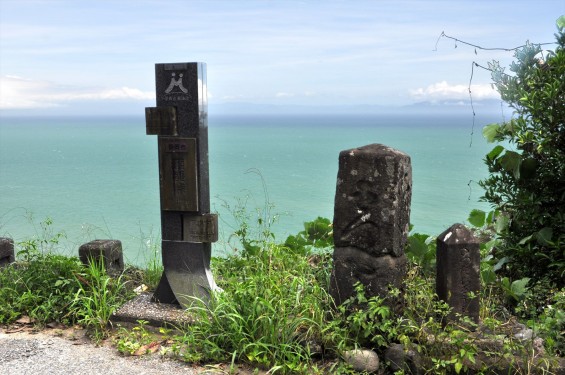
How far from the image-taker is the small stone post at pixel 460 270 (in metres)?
5.15

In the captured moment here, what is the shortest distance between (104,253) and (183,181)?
50.1 inches

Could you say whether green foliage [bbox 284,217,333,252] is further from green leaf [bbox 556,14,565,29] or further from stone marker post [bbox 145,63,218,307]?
green leaf [bbox 556,14,565,29]

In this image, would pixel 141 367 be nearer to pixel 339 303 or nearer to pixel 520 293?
pixel 339 303

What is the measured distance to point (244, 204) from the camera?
6910 millimetres

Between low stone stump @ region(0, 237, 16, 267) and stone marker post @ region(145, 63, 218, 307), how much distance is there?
218cm

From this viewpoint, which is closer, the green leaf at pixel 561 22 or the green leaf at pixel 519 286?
the green leaf at pixel 519 286

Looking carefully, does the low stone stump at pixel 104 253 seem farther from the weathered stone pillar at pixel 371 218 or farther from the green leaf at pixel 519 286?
the green leaf at pixel 519 286

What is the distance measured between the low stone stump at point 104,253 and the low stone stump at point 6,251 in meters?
1.26

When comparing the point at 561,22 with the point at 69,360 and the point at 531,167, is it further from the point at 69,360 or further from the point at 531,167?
the point at 69,360

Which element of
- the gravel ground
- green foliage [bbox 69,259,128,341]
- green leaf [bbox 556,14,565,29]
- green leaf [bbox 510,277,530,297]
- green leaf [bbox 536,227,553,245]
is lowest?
the gravel ground

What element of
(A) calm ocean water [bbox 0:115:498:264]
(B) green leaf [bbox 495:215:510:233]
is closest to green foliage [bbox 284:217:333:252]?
(A) calm ocean water [bbox 0:115:498:264]

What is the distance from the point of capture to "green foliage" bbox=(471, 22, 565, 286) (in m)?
5.77

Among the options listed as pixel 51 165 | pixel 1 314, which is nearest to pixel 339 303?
pixel 1 314

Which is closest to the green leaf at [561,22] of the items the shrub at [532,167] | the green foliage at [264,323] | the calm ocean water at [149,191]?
the shrub at [532,167]
